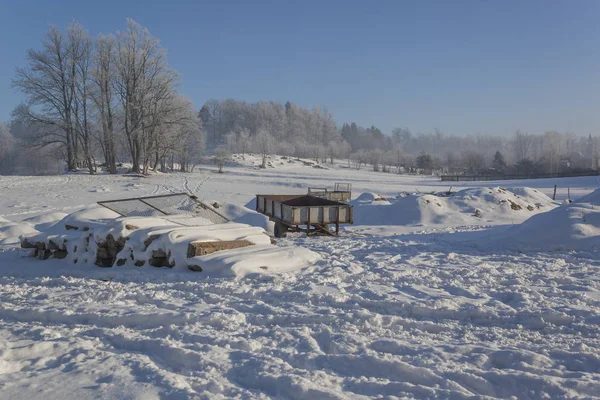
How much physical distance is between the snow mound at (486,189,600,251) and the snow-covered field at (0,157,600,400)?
0.08 m

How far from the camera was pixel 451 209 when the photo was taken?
902 inches

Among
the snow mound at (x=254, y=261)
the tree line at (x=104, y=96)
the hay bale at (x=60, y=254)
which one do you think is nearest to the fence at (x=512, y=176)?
the tree line at (x=104, y=96)

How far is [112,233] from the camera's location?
30.7ft

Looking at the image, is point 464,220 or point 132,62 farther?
point 132,62

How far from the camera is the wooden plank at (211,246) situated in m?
8.62

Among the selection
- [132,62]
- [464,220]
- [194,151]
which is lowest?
[464,220]

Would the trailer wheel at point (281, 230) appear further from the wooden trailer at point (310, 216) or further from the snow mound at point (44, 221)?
the snow mound at point (44, 221)

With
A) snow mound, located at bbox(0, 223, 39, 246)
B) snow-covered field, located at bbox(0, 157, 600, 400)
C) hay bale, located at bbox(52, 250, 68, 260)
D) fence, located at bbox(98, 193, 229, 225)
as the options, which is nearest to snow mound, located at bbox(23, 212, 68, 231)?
snow mound, located at bbox(0, 223, 39, 246)

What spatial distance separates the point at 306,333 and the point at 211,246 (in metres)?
4.00

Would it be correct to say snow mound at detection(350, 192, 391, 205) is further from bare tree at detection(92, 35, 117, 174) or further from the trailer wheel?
bare tree at detection(92, 35, 117, 174)

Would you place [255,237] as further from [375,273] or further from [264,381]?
[264,381]

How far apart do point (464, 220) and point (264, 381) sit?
18.6m

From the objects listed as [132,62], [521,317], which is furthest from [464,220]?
[132,62]

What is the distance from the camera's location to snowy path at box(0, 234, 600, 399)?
4133 mm
